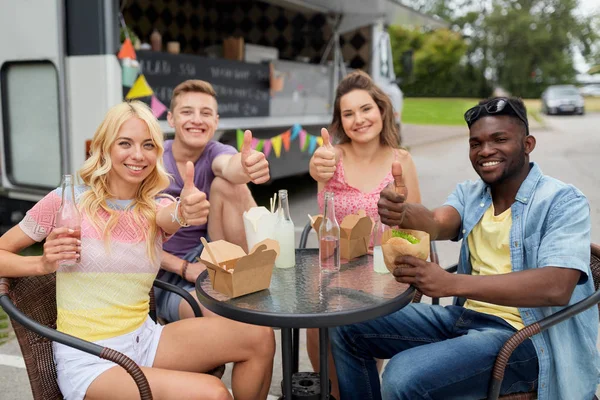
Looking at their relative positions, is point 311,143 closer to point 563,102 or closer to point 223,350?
point 223,350

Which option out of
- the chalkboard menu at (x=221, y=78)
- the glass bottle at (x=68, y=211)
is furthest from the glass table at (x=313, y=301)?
the chalkboard menu at (x=221, y=78)

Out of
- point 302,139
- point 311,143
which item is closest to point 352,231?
point 302,139

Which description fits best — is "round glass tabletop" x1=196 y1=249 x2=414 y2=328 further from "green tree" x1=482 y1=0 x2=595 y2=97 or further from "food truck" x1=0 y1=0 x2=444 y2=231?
"green tree" x1=482 y1=0 x2=595 y2=97

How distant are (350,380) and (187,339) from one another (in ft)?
1.99

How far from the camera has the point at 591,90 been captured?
40.1 metres

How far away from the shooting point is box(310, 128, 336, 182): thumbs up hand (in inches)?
97.6

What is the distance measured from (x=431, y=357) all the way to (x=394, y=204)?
485 mm

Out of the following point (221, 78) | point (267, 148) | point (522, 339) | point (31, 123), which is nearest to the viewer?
point (522, 339)

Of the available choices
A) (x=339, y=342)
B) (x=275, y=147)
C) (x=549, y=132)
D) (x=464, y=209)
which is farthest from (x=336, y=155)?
(x=549, y=132)

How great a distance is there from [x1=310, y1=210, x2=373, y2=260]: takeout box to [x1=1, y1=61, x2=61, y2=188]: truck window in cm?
264

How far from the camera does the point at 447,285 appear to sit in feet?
5.69

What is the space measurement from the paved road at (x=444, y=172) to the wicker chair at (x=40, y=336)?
3.35ft

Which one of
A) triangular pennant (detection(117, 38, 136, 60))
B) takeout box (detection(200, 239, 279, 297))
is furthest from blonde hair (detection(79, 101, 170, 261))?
triangular pennant (detection(117, 38, 136, 60))

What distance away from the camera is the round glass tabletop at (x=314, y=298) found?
163cm
